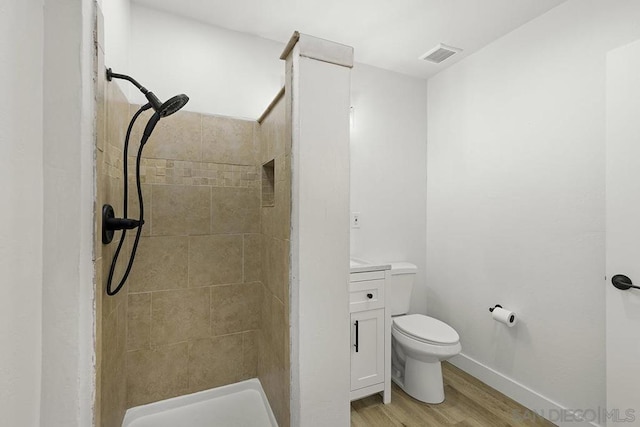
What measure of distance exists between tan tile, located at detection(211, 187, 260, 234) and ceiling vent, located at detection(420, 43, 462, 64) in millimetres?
1717

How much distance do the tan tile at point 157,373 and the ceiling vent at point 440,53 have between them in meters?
2.71

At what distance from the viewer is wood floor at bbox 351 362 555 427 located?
1.81 meters

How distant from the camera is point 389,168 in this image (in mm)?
2637

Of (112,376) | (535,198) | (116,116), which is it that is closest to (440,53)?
(535,198)

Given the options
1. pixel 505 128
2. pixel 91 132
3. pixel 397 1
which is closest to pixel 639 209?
pixel 505 128

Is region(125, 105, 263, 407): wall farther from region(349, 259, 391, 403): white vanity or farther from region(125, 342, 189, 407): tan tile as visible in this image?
region(349, 259, 391, 403): white vanity

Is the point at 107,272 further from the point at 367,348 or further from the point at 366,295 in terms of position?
the point at 367,348

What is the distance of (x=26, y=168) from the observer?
714 millimetres

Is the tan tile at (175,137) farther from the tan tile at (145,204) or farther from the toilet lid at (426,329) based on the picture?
the toilet lid at (426,329)

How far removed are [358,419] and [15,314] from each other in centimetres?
184

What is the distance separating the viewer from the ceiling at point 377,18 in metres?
1.85

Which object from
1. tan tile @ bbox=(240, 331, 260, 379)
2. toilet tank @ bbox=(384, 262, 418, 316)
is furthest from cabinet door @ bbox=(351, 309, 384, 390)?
tan tile @ bbox=(240, 331, 260, 379)

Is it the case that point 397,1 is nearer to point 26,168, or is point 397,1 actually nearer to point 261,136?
point 261,136

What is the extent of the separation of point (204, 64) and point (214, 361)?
1982 mm
